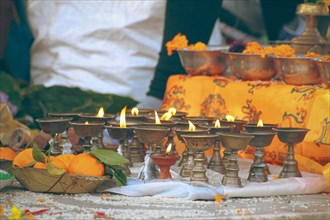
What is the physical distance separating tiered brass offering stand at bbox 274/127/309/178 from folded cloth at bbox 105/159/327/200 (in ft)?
0.18

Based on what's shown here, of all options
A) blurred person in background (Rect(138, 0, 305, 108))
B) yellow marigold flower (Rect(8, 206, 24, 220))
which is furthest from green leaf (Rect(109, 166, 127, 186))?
blurred person in background (Rect(138, 0, 305, 108))

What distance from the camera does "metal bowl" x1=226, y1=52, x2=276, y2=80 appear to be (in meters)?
4.58

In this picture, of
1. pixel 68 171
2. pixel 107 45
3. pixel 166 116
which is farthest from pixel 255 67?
pixel 107 45

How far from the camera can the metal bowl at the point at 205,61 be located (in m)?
4.93

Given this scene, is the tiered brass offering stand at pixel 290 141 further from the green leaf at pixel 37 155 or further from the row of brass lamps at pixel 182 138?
the green leaf at pixel 37 155

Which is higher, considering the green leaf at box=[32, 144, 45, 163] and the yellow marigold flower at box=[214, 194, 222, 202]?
the green leaf at box=[32, 144, 45, 163]

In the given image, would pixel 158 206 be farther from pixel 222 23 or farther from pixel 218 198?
pixel 222 23

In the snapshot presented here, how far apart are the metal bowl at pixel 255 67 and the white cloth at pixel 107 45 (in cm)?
137

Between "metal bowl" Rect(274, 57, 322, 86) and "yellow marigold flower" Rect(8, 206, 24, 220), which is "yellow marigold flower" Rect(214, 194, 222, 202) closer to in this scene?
"yellow marigold flower" Rect(8, 206, 24, 220)

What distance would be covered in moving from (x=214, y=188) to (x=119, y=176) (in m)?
0.37

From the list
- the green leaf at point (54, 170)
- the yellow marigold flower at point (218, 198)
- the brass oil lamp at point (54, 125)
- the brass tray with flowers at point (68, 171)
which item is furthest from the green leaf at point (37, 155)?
the yellow marigold flower at point (218, 198)

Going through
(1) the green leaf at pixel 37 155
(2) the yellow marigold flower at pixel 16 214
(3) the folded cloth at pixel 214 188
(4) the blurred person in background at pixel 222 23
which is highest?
(4) the blurred person in background at pixel 222 23

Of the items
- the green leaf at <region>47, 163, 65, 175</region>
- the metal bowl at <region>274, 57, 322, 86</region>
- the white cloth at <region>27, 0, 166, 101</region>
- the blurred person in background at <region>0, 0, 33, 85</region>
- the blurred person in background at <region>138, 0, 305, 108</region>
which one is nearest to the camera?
the green leaf at <region>47, 163, 65, 175</region>

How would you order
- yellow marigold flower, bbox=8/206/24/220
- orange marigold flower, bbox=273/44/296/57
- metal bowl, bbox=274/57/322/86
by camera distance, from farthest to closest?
1. orange marigold flower, bbox=273/44/296/57
2. metal bowl, bbox=274/57/322/86
3. yellow marigold flower, bbox=8/206/24/220
